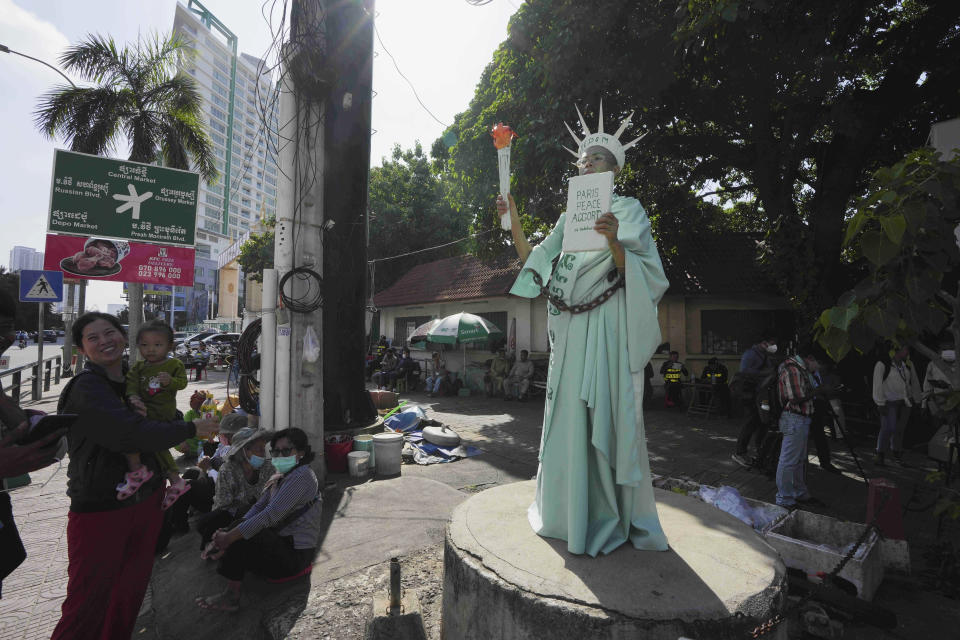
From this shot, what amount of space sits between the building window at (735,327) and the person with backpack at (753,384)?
534cm

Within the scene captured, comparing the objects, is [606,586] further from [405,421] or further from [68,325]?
[68,325]

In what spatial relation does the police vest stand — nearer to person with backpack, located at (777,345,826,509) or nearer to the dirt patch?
person with backpack, located at (777,345,826,509)

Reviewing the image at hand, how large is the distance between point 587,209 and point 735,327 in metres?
12.2

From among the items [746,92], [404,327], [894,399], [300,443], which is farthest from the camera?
[404,327]

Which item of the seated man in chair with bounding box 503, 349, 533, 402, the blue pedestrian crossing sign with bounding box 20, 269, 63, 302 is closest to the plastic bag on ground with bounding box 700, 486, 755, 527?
the seated man in chair with bounding box 503, 349, 533, 402

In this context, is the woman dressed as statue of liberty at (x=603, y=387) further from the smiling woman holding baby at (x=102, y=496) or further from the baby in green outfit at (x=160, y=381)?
the baby in green outfit at (x=160, y=381)

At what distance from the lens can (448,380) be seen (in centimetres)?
1444

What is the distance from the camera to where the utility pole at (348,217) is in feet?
18.9

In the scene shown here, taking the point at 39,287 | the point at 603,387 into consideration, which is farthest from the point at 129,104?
the point at 603,387

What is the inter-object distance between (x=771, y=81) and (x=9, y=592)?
37.8 feet

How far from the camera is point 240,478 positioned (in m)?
3.82

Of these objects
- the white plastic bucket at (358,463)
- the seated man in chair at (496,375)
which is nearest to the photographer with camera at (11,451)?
the white plastic bucket at (358,463)

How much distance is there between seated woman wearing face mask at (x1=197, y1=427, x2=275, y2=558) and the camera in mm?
3648

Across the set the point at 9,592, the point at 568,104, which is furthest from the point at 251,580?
the point at 568,104
